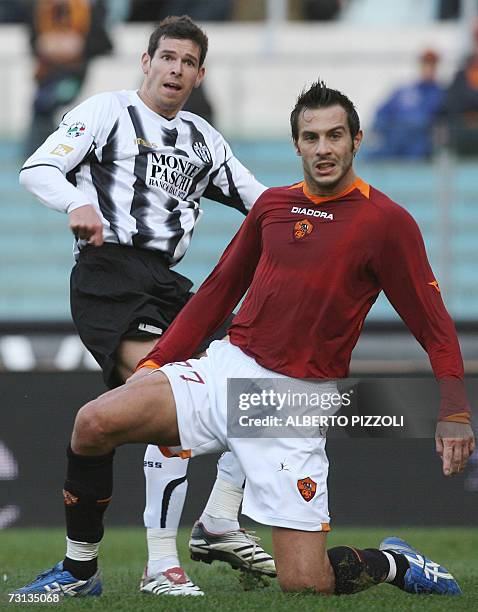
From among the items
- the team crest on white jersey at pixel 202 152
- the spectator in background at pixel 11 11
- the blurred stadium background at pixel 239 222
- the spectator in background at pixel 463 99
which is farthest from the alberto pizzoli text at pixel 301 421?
the spectator in background at pixel 11 11

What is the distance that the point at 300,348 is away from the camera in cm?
495

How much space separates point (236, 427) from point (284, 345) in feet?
1.11

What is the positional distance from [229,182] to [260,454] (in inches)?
56.5

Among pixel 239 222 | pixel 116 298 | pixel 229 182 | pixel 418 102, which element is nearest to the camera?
pixel 116 298

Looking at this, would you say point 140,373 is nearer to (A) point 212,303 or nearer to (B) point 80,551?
(A) point 212,303

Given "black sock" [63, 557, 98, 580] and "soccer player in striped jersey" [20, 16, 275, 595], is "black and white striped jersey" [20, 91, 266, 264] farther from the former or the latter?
"black sock" [63, 557, 98, 580]

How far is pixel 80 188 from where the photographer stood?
5.55 metres

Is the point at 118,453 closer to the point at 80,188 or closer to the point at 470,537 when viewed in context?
the point at 470,537

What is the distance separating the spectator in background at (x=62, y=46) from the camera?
1153cm

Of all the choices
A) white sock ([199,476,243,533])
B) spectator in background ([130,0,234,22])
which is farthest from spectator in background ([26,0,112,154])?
white sock ([199,476,243,533])

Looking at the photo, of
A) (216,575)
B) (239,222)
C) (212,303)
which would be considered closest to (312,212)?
(212,303)

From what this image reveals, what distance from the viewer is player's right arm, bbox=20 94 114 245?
4.89 m

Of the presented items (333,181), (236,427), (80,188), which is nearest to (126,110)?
(80,188)

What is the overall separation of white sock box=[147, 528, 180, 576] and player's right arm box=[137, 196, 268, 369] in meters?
0.75
